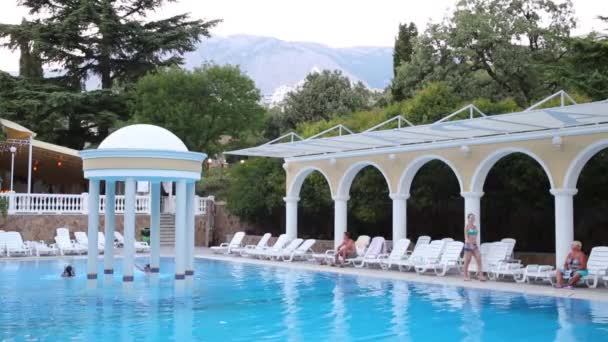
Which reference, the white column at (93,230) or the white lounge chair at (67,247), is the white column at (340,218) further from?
the white lounge chair at (67,247)

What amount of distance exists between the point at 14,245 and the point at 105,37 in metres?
15.4

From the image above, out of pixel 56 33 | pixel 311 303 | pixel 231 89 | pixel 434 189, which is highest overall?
pixel 56 33

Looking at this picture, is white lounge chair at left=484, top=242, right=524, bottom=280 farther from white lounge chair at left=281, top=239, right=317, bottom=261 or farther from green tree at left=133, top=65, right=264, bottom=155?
green tree at left=133, top=65, right=264, bottom=155

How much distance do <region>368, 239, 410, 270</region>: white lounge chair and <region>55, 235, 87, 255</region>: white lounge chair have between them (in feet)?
36.6

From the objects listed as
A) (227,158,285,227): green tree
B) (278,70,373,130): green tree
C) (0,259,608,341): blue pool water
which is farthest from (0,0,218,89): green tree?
(0,259,608,341): blue pool water

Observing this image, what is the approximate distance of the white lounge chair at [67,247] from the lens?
2412 centimetres

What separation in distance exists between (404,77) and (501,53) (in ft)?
15.8

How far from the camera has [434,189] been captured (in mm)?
22484

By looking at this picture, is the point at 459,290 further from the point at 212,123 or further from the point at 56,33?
the point at 56,33

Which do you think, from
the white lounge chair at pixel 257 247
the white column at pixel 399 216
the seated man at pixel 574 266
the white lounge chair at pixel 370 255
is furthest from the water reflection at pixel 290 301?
the seated man at pixel 574 266

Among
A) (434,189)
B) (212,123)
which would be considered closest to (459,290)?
(434,189)

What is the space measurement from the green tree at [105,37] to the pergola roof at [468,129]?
1625 cm

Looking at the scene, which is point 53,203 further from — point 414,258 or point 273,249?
point 414,258

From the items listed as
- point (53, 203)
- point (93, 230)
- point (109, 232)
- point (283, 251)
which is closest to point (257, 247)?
point (283, 251)
